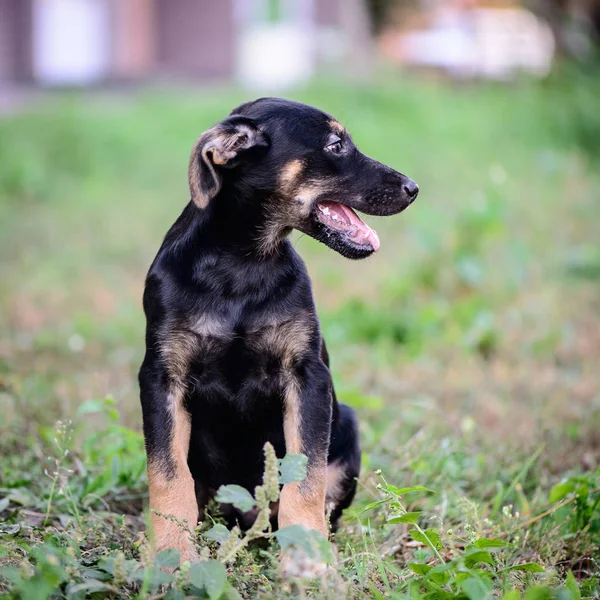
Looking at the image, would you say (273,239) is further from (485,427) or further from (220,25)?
(220,25)

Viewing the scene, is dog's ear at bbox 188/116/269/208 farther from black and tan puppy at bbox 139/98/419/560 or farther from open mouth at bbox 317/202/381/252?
open mouth at bbox 317/202/381/252

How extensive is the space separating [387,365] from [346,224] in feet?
8.45

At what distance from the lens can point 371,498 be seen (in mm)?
3922

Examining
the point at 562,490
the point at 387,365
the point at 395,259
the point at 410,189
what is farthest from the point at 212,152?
the point at 395,259

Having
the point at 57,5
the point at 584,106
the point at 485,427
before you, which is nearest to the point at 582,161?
the point at 584,106

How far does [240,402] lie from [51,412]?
74.2 inches

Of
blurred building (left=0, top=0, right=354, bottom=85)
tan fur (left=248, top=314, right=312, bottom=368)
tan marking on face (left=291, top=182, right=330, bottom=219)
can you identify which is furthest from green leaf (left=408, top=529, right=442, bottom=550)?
blurred building (left=0, top=0, right=354, bottom=85)

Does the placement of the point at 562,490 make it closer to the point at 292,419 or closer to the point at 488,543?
the point at 488,543

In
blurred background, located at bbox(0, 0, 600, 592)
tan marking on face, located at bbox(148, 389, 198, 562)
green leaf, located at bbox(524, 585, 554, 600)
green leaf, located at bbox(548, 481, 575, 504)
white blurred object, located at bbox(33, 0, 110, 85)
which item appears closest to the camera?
green leaf, located at bbox(524, 585, 554, 600)

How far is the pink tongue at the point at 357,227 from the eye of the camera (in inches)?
137

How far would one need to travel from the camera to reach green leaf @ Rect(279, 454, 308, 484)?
2.70 m

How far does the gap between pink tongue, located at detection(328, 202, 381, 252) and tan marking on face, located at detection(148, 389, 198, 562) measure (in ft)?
3.04

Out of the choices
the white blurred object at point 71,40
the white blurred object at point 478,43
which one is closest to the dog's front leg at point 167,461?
the white blurred object at point 71,40

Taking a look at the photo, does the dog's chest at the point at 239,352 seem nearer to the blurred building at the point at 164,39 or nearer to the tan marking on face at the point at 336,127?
the tan marking on face at the point at 336,127
